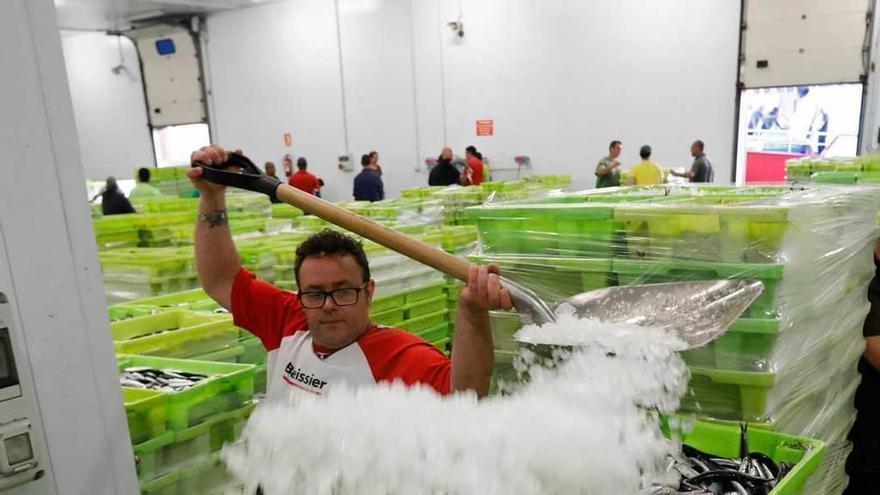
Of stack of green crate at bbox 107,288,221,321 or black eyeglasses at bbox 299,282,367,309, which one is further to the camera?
stack of green crate at bbox 107,288,221,321

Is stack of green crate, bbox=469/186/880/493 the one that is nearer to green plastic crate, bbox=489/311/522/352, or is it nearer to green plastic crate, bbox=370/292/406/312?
green plastic crate, bbox=489/311/522/352

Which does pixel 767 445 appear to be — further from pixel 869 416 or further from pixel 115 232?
pixel 115 232

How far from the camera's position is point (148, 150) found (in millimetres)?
16062

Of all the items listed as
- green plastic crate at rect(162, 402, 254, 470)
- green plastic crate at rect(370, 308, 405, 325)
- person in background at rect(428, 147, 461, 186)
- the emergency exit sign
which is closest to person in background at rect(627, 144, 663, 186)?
person in background at rect(428, 147, 461, 186)

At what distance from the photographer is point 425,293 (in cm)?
379

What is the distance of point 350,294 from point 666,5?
954 cm

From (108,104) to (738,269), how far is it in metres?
17.5

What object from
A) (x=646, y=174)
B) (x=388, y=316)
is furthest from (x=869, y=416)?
(x=646, y=174)

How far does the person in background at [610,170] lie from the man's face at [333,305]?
316 inches

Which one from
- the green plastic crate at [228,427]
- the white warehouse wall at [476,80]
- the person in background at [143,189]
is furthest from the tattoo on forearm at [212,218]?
the white warehouse wall at [476,80]

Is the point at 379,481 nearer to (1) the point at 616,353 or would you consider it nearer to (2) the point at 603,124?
(1) the point at 616,353

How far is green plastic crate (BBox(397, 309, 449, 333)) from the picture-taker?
370 cm

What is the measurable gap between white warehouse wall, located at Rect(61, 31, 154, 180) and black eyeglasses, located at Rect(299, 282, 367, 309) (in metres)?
15.8

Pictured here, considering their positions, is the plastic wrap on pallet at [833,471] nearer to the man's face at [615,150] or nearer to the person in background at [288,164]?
the man's face at [615,150]
